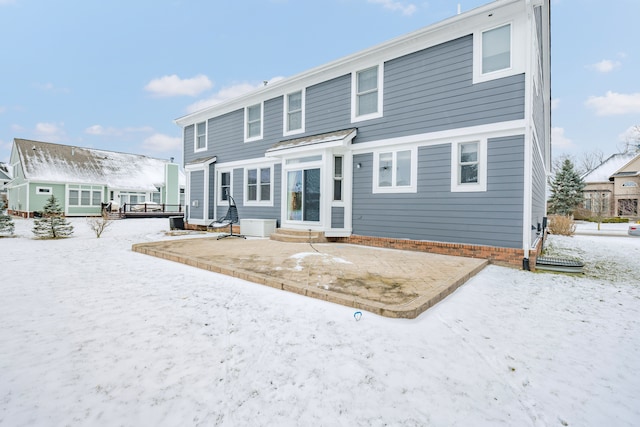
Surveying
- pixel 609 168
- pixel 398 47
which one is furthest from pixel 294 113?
pixel 609 168

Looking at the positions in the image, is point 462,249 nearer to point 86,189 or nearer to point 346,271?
point 346,271

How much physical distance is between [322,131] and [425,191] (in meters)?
4.03

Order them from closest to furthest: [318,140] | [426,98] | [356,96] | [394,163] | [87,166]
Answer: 1. [426,98]
2. [394,163]
3. [356,96]
4. [318,140]
5. [87,166]

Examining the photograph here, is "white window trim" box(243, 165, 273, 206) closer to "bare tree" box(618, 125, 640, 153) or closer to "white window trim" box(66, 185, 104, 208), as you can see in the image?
"white window trim" box(66, 185, 104, 208)

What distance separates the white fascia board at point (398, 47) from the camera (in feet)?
20.5

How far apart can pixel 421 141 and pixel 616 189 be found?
111 feet

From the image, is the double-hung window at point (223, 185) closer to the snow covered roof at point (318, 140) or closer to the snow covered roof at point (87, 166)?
the snow covered roof at point (318, 140)

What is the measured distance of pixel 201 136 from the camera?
45.4ft

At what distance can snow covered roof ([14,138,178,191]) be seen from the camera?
23.0 metres

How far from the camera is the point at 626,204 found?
27.4 meters

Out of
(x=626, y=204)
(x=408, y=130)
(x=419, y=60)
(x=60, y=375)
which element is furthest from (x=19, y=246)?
(x=626, y=204)

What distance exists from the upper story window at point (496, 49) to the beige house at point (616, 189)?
28.3 meters

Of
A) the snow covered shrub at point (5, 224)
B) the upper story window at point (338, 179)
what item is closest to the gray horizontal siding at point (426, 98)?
the upper story window at point (338, 179)

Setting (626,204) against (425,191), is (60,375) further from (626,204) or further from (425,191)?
(626,204)
